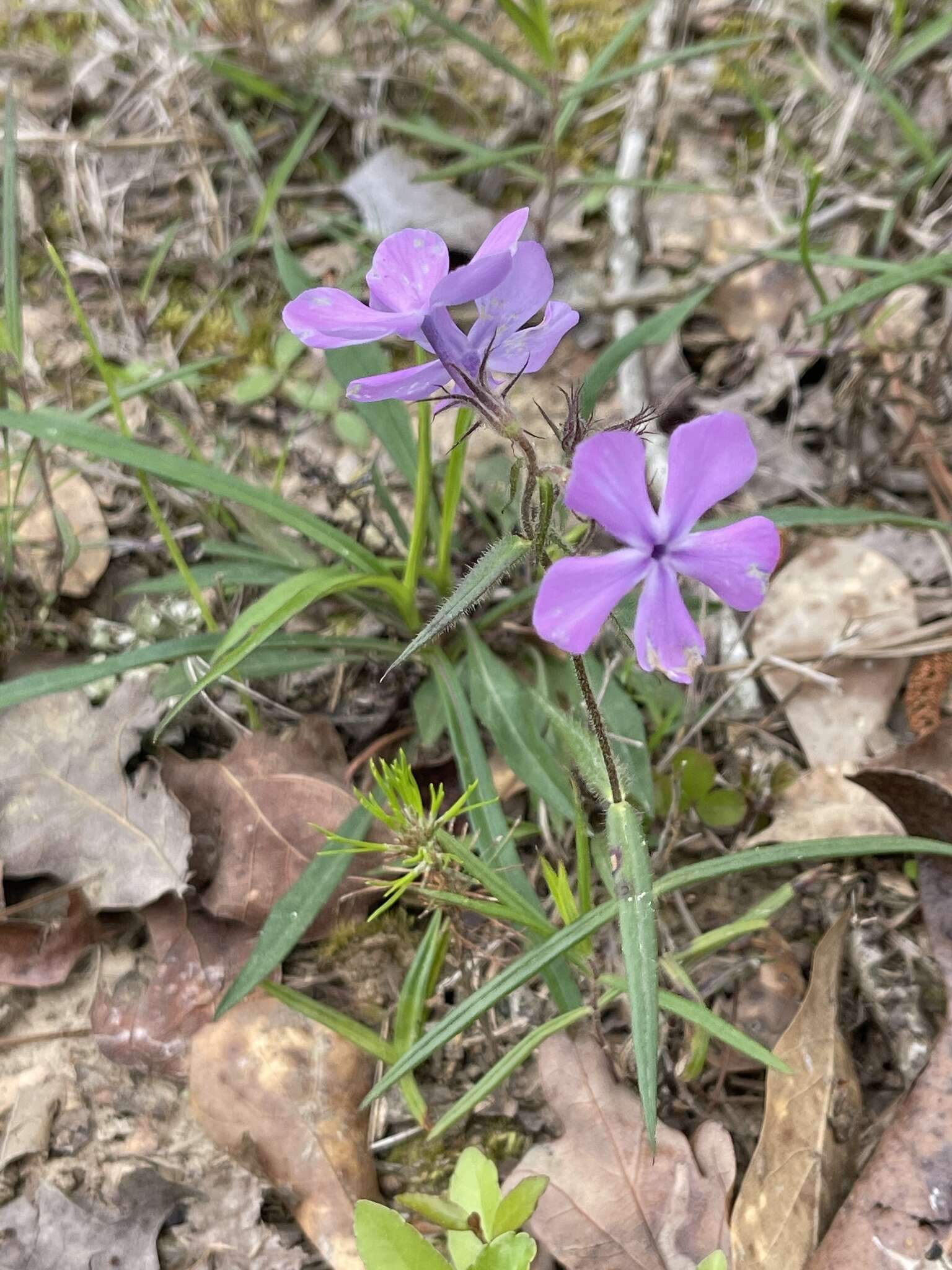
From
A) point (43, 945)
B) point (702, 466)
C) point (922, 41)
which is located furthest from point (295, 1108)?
point (922, 41)

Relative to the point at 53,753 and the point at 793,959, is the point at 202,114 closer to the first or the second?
the point at 53,753

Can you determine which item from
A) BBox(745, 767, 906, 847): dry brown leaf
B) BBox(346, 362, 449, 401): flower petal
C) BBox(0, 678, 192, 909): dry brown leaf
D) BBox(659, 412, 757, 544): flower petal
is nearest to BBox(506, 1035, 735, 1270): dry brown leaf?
BBox(745, 767, 906, 847): dry brown leaf

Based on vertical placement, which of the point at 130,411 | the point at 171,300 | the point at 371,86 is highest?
the point at 371,86

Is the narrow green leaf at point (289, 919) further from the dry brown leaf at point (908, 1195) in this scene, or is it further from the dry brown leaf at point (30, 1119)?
the dry brown leaf at point (908, 1195)

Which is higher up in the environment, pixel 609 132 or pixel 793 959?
pixel 609 132

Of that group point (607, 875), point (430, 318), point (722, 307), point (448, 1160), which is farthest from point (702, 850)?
point (722, 307)

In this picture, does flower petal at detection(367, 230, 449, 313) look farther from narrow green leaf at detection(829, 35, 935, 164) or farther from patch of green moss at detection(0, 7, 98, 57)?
patch of green moss at detection(0, 7, 98, 57)
